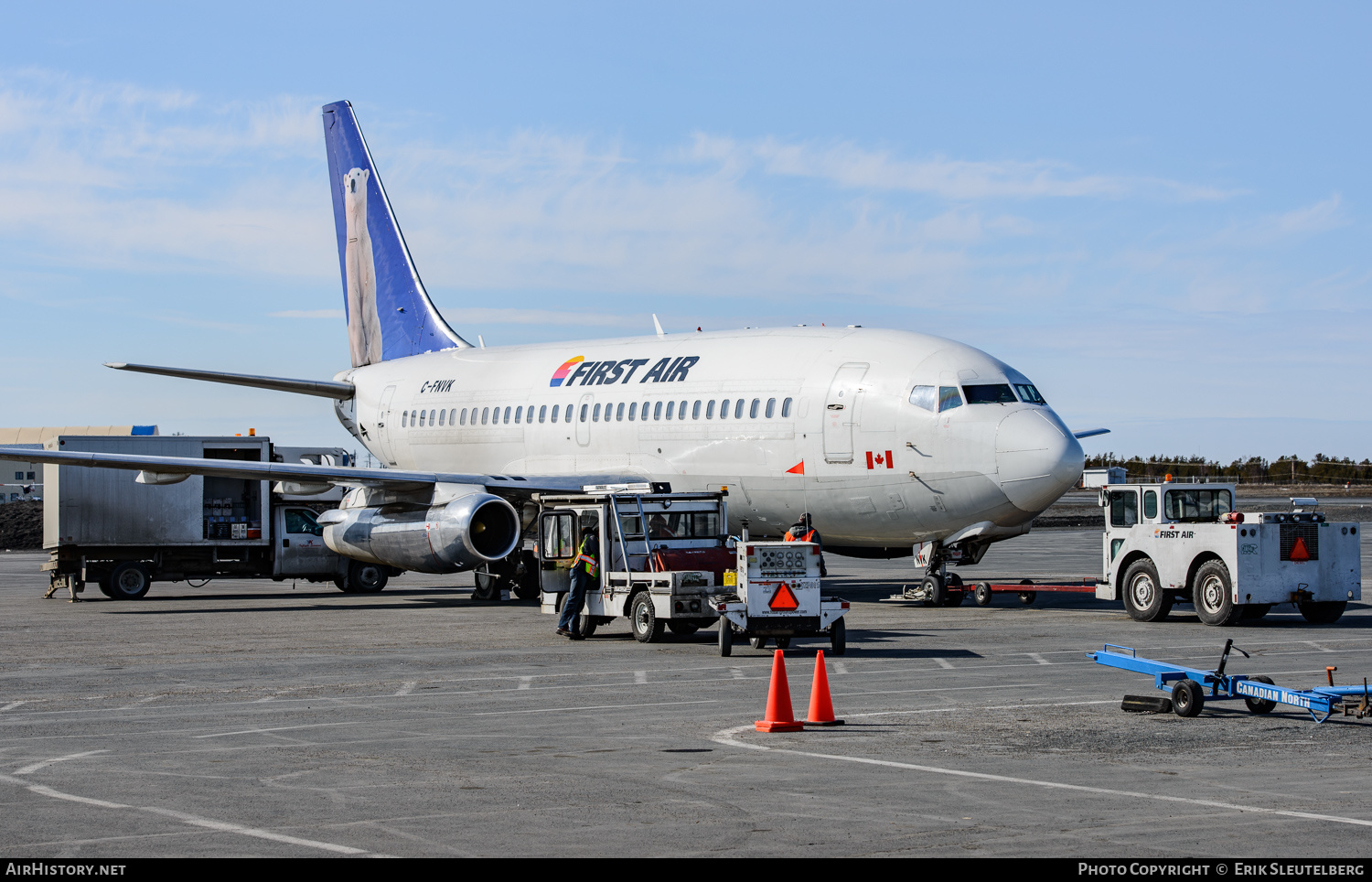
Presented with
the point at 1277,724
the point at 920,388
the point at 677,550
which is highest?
the point at 920,388

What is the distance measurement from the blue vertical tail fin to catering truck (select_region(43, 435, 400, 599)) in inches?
243

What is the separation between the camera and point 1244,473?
10425 cm

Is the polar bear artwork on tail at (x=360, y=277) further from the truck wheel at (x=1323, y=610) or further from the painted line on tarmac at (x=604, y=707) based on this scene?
the painted line on tarmac at (x=604, y=707)

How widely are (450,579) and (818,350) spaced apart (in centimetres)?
1591

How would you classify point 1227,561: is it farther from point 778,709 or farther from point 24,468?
point 24,468

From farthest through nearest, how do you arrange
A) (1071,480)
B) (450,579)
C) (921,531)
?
1. (450,579)
2. (921,531)
3. (1071,480)

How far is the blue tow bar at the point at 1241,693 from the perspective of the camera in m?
12.2

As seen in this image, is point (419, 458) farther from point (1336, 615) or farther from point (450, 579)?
point (1336, 615)

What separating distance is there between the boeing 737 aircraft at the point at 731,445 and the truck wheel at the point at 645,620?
6026 mm

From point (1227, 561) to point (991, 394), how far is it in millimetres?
4756

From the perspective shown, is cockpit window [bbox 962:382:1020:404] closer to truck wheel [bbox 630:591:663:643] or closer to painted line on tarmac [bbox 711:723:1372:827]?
truck wheel [bbox 630:591:663:643]

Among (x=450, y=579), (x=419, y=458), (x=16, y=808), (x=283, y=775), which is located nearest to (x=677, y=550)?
(x=283, y=775)

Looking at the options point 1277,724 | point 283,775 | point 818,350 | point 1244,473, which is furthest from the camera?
point 1244,473

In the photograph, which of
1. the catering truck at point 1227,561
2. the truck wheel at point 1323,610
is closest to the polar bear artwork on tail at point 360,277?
the catering truck at point 1227,561
